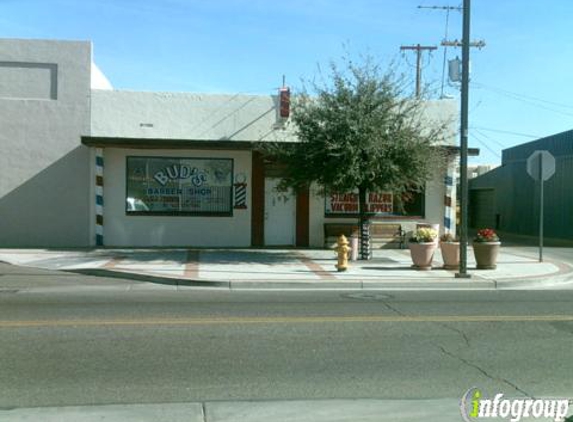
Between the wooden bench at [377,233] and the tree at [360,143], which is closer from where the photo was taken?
the tree at [360,143]

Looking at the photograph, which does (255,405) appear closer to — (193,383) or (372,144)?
(193,383)

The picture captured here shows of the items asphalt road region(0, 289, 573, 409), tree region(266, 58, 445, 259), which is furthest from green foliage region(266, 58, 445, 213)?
asphalt road region(0, 289, 573, 409)

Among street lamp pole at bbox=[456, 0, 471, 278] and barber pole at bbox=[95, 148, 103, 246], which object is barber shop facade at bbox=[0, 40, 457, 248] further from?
street lamp pole at bbox=[456, 0, 471, 278]

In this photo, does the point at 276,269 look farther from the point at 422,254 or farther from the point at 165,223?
the point at 165,223

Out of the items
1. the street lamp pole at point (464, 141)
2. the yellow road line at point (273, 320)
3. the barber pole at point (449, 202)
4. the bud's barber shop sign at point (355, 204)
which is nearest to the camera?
the yellow road line at point (273, 320)

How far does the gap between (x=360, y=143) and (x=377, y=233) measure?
576 cm

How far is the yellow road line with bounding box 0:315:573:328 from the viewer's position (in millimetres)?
9320

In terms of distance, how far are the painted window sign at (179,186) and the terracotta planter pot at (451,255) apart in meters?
7.36

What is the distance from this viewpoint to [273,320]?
978 cm

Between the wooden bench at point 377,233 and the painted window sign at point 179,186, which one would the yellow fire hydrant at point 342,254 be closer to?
the wooden bench at point 377,233

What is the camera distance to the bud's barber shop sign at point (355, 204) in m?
22.0

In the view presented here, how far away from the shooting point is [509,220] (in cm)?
3666

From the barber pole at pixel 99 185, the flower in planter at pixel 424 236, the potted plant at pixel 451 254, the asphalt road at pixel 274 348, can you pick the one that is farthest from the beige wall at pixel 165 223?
the asphalt road at pixel 274 348

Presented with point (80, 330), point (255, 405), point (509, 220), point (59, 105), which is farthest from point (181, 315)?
point (509, 220)
